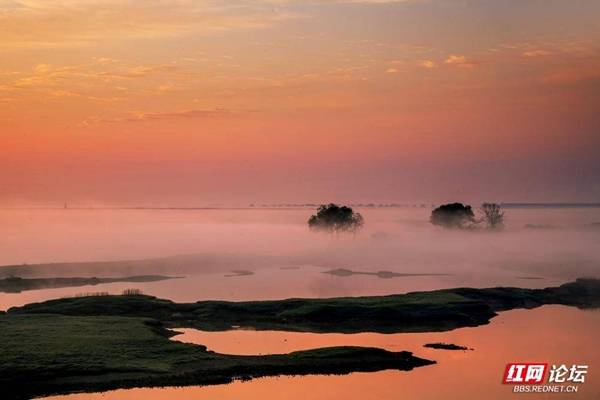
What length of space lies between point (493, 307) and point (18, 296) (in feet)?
247

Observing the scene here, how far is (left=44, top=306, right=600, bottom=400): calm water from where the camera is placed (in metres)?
60.2

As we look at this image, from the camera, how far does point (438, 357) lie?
74000mm

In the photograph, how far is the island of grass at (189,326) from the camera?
6481cm

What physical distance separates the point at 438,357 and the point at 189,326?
33.2 meters

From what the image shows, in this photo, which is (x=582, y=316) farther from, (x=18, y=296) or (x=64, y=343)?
(x=18, y=296)

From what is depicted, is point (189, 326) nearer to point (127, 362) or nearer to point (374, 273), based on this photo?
point (127, 362)

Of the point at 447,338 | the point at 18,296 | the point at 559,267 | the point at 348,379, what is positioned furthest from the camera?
the point at 559,267

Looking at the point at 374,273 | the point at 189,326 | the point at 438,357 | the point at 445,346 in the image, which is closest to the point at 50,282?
the point at 189,326

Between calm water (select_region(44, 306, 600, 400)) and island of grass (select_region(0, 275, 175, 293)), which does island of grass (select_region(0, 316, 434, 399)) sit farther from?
island of grass (select_region(0, 275, 175, 293))

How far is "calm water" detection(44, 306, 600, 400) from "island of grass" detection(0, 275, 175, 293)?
6259 centimetres

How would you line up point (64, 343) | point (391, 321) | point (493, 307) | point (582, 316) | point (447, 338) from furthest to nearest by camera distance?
1. point (493, 307)
2. point (582, 316)
3. point (391, 321)
4. point (447, 338)
5. point (64, 343)

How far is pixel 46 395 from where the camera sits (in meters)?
60.2

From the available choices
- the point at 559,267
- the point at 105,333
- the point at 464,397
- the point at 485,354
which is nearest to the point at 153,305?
the point at 105,333

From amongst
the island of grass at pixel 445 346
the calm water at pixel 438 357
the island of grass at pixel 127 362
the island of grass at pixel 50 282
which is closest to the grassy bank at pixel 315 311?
the calm water at pixel 438 357
